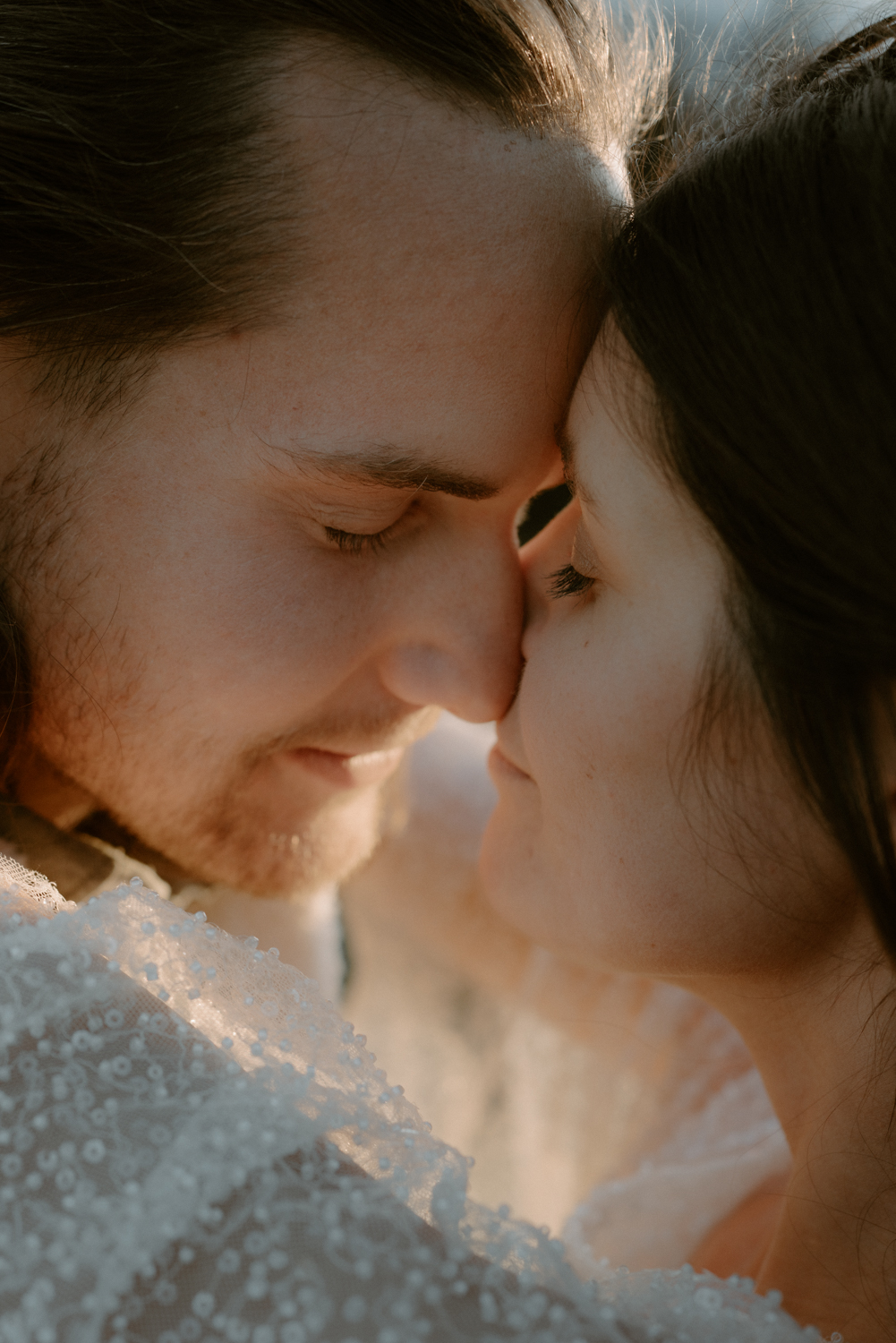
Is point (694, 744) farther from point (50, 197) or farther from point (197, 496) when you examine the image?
point (50, 197)

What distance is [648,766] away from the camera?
1.11 meters

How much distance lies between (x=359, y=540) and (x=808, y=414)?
63cm

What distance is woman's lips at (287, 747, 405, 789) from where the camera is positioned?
1.53 m

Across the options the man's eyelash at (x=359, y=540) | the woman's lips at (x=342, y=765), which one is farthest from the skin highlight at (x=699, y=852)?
the woman's lips at (x=342, y=765)

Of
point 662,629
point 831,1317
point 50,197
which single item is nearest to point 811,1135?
point 831,1317

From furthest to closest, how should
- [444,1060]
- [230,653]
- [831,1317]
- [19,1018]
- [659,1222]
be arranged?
[444,1060] < [659,1222] < [230,653] < [831,1317] < [19,1018]

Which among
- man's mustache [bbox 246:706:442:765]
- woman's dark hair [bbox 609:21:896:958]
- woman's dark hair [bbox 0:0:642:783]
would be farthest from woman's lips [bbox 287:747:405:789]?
woman's dark hair [bbox 609:21:896:958]

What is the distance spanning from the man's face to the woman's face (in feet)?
0.53

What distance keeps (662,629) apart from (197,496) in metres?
0.60

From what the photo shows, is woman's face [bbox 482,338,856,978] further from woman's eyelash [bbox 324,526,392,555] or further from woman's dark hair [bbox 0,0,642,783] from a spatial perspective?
woman's dark hair [bbox 0,0,642,783]

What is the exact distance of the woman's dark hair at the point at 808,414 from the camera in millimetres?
887

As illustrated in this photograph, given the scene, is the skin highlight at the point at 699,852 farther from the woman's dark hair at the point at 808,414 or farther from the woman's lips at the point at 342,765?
the woman's lips at the point at 342,765

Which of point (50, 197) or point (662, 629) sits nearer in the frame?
point (662, 629)

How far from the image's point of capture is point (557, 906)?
1.24m
